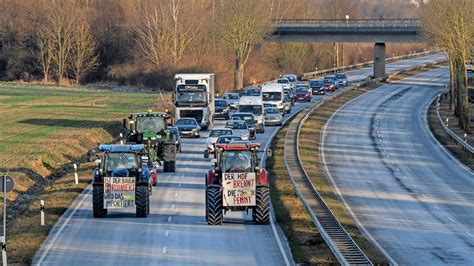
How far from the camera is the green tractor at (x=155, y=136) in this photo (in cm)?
4791

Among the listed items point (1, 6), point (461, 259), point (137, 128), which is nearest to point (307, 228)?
point (461, 259)

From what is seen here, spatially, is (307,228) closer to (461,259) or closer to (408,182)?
(461,259)

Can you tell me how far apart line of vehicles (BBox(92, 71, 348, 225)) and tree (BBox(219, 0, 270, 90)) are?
2639cm

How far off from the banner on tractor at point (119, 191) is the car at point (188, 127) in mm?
29265

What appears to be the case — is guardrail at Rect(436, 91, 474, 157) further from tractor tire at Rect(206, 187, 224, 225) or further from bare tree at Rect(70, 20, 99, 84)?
bare tree at Rect(70, 20, 99, 84)

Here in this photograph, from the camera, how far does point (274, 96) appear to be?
8119 cm

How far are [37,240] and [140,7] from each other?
327 feet

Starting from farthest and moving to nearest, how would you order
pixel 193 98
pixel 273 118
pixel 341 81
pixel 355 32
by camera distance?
pixel 355 32
pixel 341 81
pixel 273 118
pixel 193 98

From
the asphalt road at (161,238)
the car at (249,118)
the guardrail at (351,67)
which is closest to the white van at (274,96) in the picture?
the car at (249,118)

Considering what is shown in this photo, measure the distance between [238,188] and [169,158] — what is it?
49.4 feet

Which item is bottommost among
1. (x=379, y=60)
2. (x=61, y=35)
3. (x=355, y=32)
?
(x=379, y=60)

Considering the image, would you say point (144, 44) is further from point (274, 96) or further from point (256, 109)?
point (256, 109)

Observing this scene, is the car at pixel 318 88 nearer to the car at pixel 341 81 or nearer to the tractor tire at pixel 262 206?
the car at pixel 341 81

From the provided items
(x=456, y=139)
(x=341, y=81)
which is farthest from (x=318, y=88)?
(x=456, y=139)
